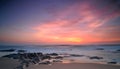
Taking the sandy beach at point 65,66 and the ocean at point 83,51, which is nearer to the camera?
the sandy beach at point 65,66

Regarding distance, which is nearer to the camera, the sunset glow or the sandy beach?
the sandy beach

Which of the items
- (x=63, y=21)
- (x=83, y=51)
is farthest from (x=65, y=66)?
(x=63, y=21)

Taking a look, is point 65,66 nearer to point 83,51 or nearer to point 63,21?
point 83,51

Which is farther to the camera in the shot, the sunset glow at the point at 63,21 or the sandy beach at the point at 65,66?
the sunset glow at the point at 63,21

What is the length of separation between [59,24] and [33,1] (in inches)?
22.9

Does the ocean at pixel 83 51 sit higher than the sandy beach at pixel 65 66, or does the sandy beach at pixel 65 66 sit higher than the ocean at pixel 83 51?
the ocean at pixel 83 51

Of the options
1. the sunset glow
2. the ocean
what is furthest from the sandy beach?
the sunset glow

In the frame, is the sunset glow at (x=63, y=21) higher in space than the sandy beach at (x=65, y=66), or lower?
higher

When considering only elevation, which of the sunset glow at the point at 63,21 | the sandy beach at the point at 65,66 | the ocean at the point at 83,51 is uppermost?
the sunset glow at the point at 63,21

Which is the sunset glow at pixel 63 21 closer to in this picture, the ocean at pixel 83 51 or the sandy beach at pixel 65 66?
the ocean at pixel 83 51

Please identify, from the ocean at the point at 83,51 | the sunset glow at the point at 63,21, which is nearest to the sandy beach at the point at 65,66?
the ocean at the point at 83,51

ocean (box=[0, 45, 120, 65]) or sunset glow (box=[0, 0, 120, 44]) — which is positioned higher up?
sunset glow (box=[0, 0, 120, 44])

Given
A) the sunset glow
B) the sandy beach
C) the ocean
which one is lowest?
the sandy beach

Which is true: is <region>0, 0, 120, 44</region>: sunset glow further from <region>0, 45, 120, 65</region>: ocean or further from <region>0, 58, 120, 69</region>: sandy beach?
<region>0, 58, 120, 69</region>: sandy beach
